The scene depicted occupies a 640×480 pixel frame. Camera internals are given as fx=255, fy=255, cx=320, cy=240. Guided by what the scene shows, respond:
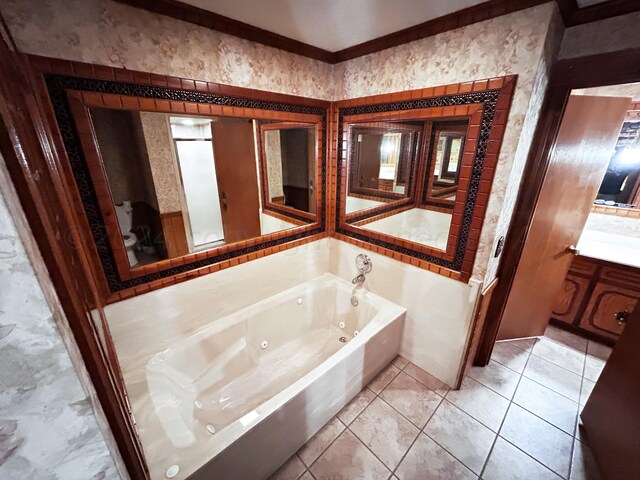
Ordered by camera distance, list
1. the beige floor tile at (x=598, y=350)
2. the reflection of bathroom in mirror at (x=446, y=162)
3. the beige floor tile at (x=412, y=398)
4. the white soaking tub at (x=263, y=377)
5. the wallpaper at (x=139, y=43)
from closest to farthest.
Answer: the wallpaper at (x=139, y=43) < the white soaking tub at (x=263, y=377) < the reflection of bathroom in mirror at (x=446, y=162) < the beige floor tile at (x=412, y=398) < the beige floor tile at (x=598, y=350)

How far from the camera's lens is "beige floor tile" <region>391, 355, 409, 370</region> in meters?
1.92

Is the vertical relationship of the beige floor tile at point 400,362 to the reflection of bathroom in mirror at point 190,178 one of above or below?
below

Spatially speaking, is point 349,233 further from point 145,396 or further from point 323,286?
point 145,396

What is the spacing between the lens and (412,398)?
66.3 inches

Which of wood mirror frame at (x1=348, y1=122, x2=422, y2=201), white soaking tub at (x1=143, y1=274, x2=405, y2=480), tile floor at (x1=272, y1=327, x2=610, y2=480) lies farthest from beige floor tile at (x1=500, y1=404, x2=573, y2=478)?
wood mirror frame at (x1=348, y1=122, x2=422, y2=201)

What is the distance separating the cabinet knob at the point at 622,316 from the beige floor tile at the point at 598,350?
10.4 inches

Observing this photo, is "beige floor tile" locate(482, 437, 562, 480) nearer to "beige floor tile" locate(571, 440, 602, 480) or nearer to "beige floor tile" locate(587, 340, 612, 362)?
"beige floor tile" locate(571, 440, 602, 480)

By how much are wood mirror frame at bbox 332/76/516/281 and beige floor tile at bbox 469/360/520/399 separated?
2.89ft

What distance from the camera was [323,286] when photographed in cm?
220

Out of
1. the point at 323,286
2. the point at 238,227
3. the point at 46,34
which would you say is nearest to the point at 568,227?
the point at 323,286

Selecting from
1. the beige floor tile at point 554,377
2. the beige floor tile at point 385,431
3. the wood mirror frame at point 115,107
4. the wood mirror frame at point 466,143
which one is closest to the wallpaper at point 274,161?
the wood mirror frame at point 115,107

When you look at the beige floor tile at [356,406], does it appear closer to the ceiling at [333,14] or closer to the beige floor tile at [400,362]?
the beige floor tile at [400,362]

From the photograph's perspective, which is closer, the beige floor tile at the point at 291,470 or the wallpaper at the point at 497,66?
the wallpaper at the point at 497,66

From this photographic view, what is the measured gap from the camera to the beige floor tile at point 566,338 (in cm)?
213
